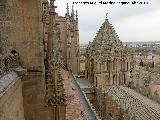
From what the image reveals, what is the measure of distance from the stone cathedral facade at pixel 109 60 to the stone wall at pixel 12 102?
26.2 m

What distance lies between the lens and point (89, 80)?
37125 mm

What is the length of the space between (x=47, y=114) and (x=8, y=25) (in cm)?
249

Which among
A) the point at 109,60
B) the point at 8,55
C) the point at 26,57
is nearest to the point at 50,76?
the point at 26,57

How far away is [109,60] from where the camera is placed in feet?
115

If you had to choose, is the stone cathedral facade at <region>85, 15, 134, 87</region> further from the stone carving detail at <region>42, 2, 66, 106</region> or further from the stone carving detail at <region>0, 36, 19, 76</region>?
the stone carving detail at <region>0, 36, 19, 76</region>

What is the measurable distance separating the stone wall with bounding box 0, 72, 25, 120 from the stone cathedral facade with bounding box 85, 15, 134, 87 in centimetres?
2625

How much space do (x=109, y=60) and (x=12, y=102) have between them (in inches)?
1106

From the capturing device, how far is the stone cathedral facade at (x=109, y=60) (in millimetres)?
35031

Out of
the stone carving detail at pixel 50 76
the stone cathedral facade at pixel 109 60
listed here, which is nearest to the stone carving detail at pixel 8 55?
the stone carving detail at pixel 50 76

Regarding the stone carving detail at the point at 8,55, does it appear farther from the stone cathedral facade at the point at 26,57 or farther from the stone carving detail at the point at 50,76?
the stone carving detail at the point at 50,76

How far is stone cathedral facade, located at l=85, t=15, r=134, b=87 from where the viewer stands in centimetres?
3503

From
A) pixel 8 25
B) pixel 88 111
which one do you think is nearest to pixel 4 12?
pixel 8 25

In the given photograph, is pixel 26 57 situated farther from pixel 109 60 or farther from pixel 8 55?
pixel 109 60

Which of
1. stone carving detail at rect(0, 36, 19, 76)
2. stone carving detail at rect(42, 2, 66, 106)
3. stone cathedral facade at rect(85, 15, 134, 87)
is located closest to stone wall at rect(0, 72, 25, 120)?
stone carving detail at rect(0, 36, 19, 76)
